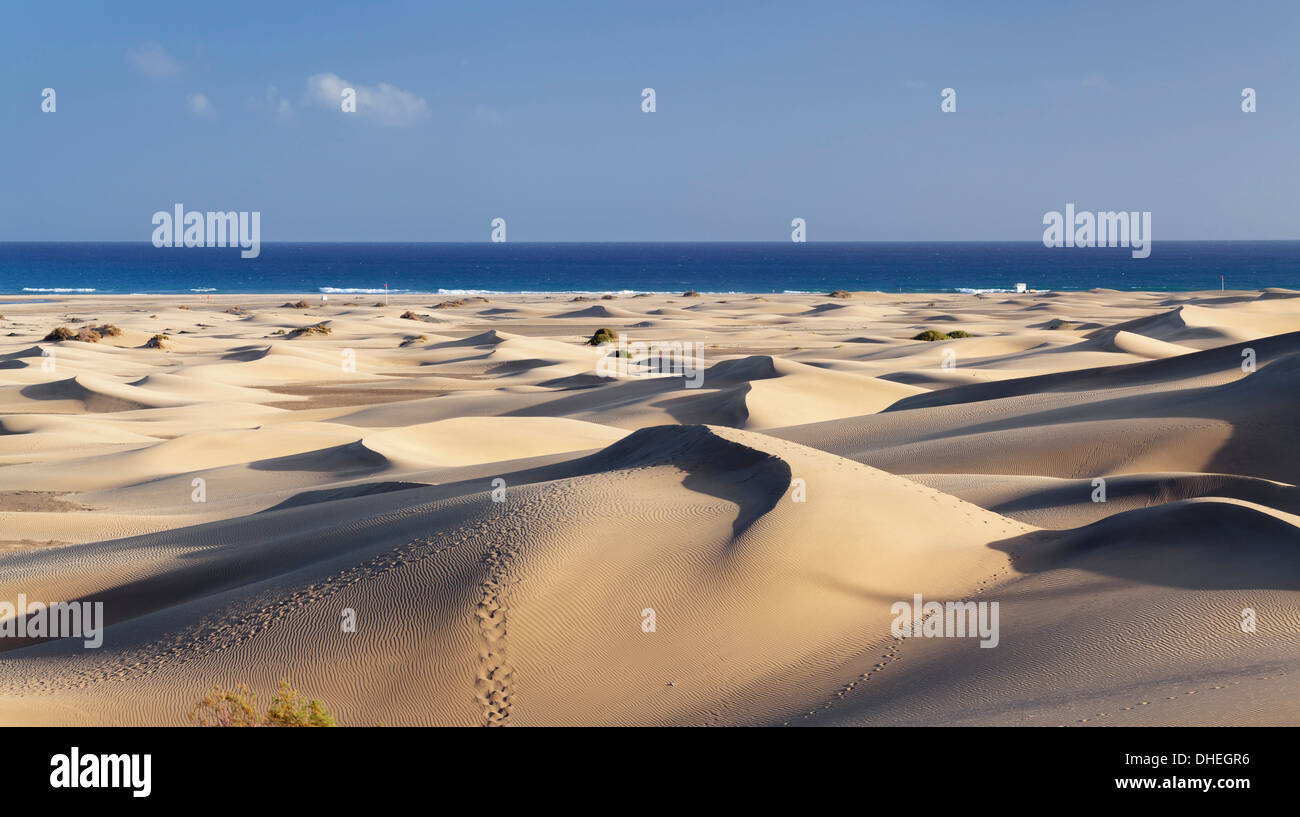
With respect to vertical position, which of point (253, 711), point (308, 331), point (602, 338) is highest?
point (308, 331)

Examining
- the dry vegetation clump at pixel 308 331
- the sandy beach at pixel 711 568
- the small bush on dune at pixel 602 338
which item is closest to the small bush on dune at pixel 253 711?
the sandy beach at pixel 711 568

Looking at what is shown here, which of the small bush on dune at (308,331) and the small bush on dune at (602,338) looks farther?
the small bush on dune at (308,331)

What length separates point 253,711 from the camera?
15.9 feet

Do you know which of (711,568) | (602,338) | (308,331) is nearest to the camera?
(711,568)

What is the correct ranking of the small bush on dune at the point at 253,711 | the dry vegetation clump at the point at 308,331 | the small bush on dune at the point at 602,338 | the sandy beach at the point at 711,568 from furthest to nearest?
the dry vegetation clump at the point at 308,331
the small bush on dune at the point at 602,338
the sandy beach at the point at 711,568
the small bush on dune at the point at 253,711

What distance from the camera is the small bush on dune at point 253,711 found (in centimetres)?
459

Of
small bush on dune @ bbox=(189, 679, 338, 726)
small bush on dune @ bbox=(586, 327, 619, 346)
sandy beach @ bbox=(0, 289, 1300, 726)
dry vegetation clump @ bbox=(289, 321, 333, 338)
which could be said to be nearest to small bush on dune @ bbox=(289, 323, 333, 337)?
dry vegetation clump @ bbox=(289, 321, 333, 338)

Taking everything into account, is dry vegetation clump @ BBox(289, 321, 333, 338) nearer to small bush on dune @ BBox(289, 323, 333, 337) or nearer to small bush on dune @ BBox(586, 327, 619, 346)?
small bush on dune @ BBox(289, 323, 333, 337)

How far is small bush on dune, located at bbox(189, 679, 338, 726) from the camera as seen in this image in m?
4.59

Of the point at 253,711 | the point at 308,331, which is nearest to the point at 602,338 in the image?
the point at 308,331

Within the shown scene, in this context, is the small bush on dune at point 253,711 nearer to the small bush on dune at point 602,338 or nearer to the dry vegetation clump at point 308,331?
the small bush on dune at point 602,338

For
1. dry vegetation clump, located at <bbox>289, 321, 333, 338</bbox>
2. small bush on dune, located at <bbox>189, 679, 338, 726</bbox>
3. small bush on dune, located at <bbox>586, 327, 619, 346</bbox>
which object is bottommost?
small bush on dune, located at <bbox>189, 679, 338, 726</bbox>

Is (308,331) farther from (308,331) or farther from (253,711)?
(253,711)
